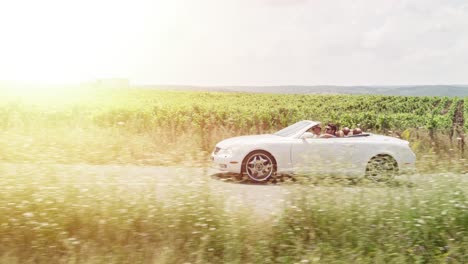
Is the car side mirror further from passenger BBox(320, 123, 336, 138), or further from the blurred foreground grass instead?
the blurred foreground grass

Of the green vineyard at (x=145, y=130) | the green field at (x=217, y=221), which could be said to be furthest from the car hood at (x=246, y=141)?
the green field at (x=217, y=221)

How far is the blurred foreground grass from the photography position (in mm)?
6156

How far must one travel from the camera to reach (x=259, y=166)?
1207 centimetres

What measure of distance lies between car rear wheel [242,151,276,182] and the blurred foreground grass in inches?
169

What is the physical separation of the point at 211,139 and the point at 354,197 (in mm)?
9759

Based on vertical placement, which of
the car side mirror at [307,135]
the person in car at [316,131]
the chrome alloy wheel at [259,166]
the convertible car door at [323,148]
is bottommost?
the chrome alloy wheel at [259,166]

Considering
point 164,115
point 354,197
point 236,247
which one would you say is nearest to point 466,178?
point 354,197

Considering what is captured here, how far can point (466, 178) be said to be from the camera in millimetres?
8188

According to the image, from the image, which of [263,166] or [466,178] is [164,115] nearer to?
[263,166]

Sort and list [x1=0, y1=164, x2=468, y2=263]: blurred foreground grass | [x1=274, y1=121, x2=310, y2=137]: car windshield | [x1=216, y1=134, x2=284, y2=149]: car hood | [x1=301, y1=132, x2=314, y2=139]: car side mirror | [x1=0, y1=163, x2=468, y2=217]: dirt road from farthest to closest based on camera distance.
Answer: [x1=274, y1=121, x2=310, y2=137]: car windshield → [x1=301, y1=132, x2=314, y2=139]: car side mirror → [x1=216, y1=134, x2=284, y2=149]: car hood → [x1=0, y1=163, x2=468, y2=217]: dirt road → [x1=0, y1=164, x2=468, y2=263]: blurred foreground grass

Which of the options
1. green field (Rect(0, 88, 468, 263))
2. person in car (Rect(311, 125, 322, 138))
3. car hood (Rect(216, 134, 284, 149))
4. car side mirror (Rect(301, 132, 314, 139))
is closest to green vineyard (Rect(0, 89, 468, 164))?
car hood (Rect(216, 134, 284, 149))

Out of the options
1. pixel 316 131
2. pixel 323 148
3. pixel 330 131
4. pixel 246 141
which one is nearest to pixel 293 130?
pixel 316 131

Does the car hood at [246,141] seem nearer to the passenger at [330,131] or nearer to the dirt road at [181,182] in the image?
the passenger at [330,131]

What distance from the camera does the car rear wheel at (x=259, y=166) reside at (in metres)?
12.0
